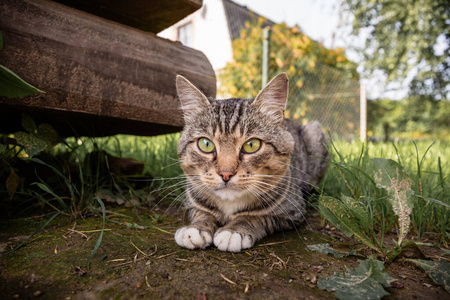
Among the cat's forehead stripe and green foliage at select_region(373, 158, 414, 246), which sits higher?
the cat's forehead stripe

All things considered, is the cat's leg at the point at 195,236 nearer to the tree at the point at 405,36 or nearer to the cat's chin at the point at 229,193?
the cat's chin at the point at 229,193

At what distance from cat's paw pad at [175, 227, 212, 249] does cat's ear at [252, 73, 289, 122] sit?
954 mm

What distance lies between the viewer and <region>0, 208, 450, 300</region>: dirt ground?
105cm

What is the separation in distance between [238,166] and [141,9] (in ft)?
4.94

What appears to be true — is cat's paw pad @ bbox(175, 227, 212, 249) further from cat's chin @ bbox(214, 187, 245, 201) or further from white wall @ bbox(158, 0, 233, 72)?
white wall @ bbox(158, 0, 233, 72)

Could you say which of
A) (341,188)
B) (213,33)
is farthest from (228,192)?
(213,33)

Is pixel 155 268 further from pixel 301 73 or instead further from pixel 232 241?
pixel 301 73

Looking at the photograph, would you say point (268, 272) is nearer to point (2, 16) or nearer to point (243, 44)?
point (2, 16)

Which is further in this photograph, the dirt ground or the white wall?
the white wall

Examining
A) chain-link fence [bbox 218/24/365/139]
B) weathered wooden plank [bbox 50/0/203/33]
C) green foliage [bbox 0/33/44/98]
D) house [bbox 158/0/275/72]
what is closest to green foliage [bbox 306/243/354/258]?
green foliage [bbox 0/33/44/98]

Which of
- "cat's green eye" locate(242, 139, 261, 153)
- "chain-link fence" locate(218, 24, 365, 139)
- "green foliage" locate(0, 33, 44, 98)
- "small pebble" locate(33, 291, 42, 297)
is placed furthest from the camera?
"chain-link fence" locate(218, 24, 365, 139)

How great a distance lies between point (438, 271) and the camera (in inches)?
45.4

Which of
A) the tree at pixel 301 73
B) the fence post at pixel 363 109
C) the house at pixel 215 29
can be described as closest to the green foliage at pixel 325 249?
the tree at pixel 301 73

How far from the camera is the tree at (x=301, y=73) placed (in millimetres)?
6332
